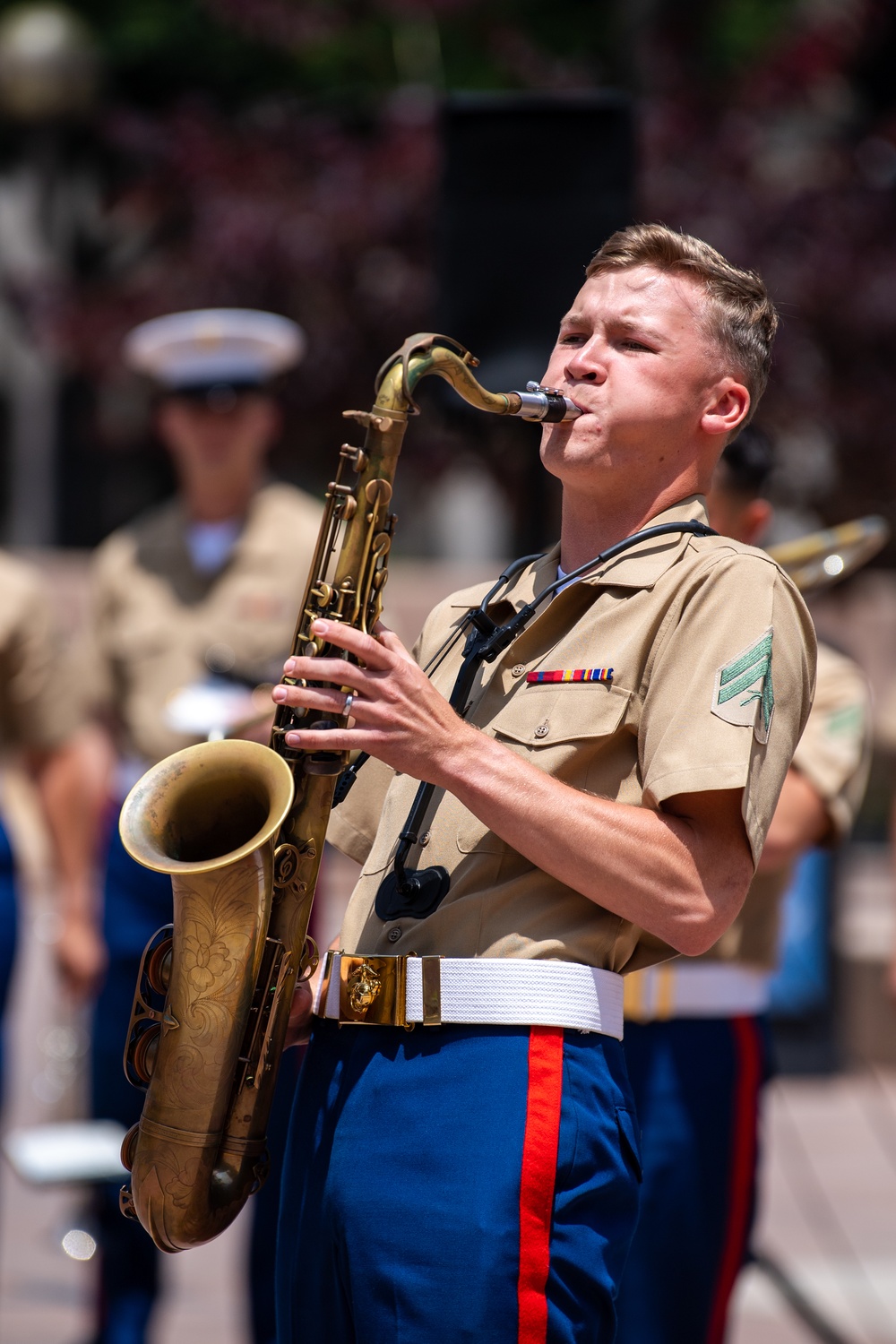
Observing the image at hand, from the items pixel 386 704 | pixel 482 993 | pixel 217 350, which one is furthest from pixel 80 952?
pixel 386 704

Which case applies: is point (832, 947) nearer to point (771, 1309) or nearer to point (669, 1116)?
point (771, 1309)


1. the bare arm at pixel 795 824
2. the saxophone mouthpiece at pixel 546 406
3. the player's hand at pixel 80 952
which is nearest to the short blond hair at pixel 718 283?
the saxophone mouthpiece at pixel 546 406

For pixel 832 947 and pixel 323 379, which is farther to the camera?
pixel 323 379

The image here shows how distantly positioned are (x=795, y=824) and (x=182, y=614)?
2.04 meters

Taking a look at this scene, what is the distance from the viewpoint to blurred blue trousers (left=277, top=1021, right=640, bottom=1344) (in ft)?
7.13

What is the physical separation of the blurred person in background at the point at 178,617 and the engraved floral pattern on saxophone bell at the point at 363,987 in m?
2.23

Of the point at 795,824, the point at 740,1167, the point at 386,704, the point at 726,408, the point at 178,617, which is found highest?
the point at 178,617

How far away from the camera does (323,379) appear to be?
872cm

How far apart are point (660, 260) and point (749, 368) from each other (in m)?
0.20

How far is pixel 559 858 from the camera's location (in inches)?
85.7

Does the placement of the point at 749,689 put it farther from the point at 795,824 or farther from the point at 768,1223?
the point at 768,1223

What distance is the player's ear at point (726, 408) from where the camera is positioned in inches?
96.0

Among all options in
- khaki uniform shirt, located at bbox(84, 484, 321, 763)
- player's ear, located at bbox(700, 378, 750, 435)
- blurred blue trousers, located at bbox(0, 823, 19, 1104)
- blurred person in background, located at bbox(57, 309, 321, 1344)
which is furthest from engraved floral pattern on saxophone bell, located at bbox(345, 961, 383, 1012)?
khaki uniform shirt, located at bbox(84, 484, 321, 763)

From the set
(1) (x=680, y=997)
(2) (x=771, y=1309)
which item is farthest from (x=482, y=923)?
(2) (x=771, y=1309)
